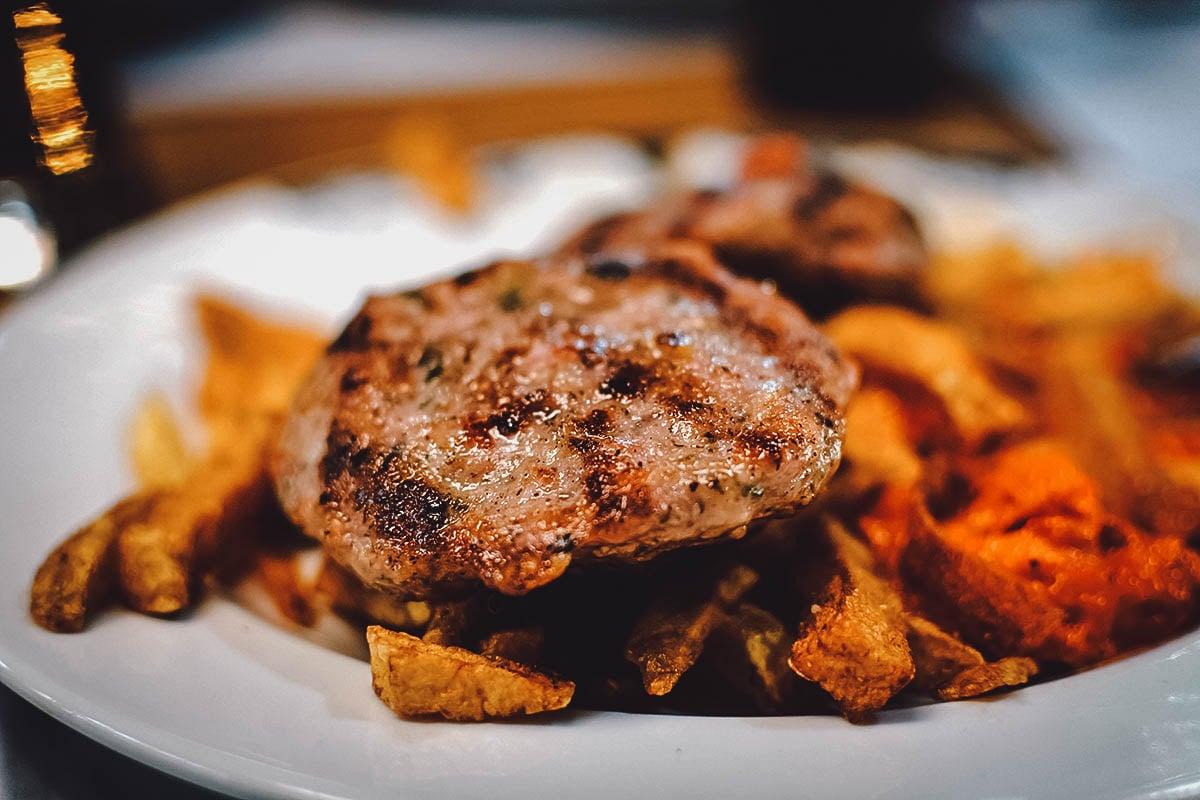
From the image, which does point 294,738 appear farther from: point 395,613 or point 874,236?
point 874,236

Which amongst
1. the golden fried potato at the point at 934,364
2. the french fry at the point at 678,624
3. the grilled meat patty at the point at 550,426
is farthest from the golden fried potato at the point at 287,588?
the golden fried potato at the point at 934,364

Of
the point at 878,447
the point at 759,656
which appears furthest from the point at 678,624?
the point at 878,447

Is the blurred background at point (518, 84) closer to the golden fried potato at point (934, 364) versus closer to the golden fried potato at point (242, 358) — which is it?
the golden fried potato at point (242, 358)

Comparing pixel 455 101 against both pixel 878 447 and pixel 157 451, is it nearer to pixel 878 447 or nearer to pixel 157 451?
pixel 157 451

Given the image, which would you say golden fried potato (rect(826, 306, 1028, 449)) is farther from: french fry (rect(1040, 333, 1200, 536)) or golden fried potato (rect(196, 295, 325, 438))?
golden fried potato (rect(196, 295, 325, 438))

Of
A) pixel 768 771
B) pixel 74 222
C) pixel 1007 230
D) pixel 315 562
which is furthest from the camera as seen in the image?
pixel 74 222

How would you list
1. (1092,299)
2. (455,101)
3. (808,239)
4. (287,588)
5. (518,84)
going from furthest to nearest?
(518,84), (455,101), (1092,299), (808,239), (287,588)

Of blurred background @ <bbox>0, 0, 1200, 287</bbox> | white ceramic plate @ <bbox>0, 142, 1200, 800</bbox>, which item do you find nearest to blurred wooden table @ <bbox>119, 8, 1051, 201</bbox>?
blurred background @ <bbox>0, 0, 1200, 287</bbox>

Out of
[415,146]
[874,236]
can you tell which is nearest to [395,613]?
[874,236]
